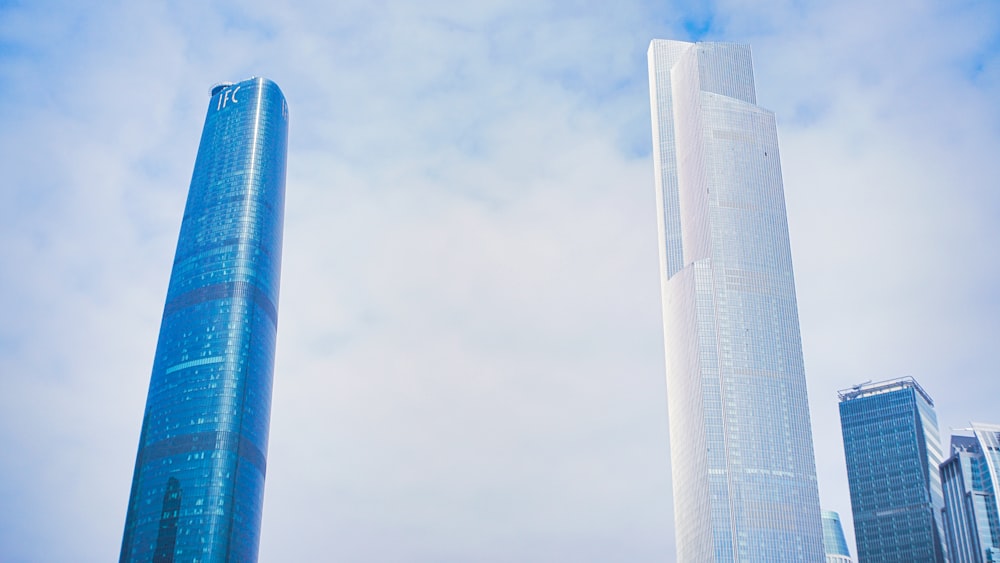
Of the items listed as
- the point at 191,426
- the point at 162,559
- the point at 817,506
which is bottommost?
the point at 162,559

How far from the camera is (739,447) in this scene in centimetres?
19912

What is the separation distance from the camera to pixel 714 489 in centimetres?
19775

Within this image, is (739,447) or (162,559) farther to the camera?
(739,447)

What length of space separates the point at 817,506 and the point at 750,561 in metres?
18.5

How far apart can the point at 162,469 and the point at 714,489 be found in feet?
342

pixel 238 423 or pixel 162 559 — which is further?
pixel 238 423

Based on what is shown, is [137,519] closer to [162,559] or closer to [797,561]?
[162,559]

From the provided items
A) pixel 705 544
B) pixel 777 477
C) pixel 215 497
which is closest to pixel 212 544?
pixel 215 497

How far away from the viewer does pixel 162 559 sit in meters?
186

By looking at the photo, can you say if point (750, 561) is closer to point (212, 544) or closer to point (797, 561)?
point (797, 561)

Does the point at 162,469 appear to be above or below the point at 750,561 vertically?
above

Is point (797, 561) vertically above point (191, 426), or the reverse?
point (191, 426)

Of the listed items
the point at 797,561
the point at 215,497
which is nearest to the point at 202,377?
the point at 215,497

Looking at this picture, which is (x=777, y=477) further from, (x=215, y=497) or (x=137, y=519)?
(x=137, y=519)
